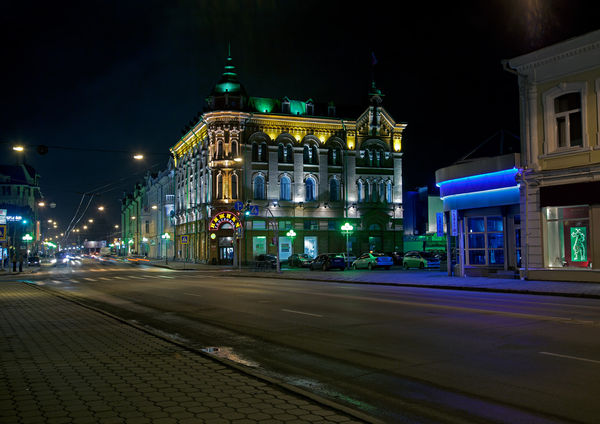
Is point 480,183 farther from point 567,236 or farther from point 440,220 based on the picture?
point 440,220

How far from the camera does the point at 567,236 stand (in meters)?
24.7

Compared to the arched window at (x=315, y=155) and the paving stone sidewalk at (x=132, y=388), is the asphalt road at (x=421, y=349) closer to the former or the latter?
the paving stone sidewalk at (x=132, y=388)

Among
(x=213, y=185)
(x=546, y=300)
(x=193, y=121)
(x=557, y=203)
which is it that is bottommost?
(x=546, y=300)

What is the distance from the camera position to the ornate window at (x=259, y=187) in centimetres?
5850

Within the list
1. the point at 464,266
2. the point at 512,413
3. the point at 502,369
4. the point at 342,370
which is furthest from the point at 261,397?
the point at 464,266

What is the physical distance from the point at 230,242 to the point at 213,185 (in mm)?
6567

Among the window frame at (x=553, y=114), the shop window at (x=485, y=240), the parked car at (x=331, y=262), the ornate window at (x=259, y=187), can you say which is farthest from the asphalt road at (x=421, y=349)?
the ornate window at (x=259, y=187)

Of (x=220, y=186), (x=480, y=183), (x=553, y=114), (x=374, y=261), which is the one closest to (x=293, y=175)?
(x=220, y=186)

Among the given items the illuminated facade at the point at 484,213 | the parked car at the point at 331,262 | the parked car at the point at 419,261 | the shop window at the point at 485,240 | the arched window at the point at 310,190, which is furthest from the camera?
the arched window at the point at 310,190

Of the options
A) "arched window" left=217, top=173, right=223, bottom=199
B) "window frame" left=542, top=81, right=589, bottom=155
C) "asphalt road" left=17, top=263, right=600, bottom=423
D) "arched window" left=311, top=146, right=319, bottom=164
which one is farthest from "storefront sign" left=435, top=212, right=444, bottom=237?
"arched window" left=217, top=173, right=223, bottom=199

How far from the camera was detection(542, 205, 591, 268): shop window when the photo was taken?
78.7ft

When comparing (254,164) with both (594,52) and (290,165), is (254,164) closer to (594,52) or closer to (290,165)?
(290,165)

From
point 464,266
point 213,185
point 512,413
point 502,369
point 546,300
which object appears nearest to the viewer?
point 512,413

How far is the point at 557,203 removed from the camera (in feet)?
81.0
